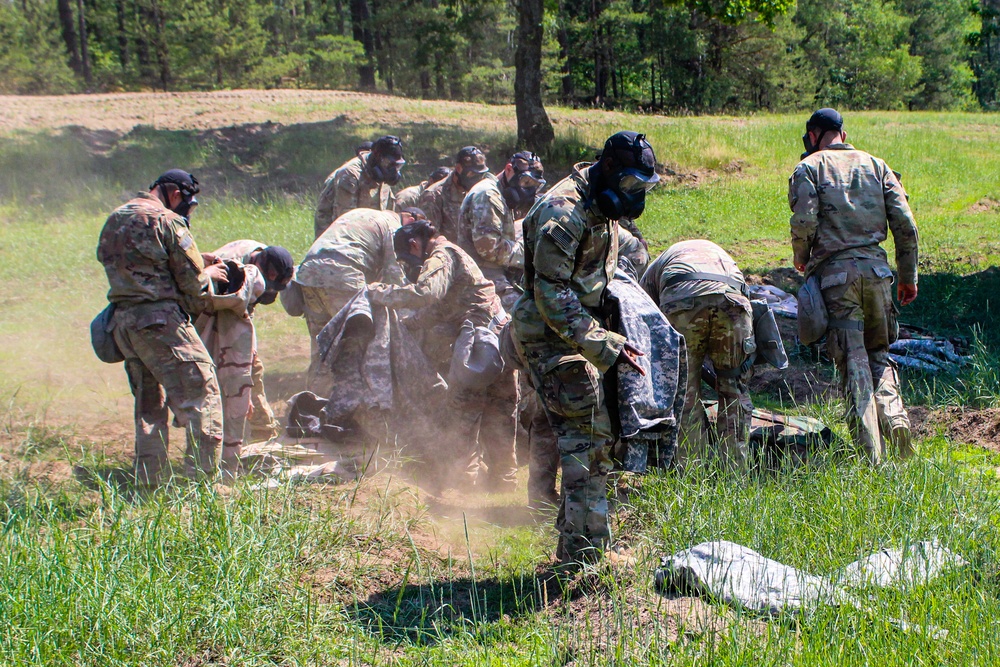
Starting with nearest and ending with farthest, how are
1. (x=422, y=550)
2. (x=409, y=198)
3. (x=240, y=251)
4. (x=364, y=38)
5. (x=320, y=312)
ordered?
(x=422, y=550), (x=240, y=251), (x=320, y=312), (x=409, y=198), (x=364, y=38)

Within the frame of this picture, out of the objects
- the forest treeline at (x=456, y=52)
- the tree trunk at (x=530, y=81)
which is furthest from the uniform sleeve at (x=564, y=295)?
the forest treeline at (x=456, y=52)

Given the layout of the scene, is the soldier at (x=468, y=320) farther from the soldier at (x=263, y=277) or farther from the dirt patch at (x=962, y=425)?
the dirt patch at (x=962, y=425)

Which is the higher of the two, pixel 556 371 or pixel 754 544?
pixel 556 371

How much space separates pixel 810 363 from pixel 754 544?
4514 mm

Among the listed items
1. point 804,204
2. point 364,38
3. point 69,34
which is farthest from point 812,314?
point 69,34

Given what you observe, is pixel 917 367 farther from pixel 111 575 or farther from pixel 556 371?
pixel 111 575

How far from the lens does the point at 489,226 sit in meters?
6.75

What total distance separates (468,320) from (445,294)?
10.7 inches

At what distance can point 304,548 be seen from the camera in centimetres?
421

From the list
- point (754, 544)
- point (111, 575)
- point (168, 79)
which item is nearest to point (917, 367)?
point (754, 544)

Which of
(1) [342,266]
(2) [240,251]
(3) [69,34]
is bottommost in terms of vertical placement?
(1) [342,266]

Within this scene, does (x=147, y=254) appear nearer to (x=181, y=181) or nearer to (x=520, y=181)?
(x=181, y=181)

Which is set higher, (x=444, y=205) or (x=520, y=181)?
(x=520, y=181)

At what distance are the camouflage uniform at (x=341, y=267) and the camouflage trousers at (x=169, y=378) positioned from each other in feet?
3.14
